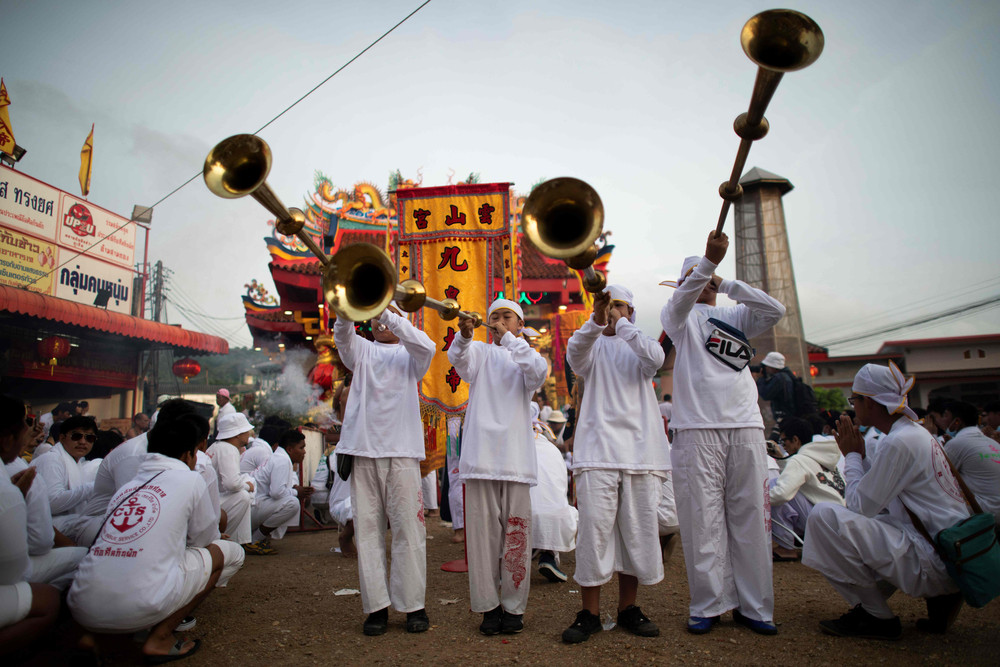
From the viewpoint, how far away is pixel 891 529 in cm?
308

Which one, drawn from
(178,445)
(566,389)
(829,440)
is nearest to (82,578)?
(178,445)

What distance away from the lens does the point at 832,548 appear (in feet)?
10.4

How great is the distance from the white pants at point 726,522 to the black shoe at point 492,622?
1077 millimetres

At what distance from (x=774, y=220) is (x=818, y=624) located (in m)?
12.3

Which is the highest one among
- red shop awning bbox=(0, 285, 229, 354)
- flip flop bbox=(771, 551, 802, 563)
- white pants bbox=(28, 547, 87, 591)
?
red shop awning bbox=(0, 285, 229, 354)

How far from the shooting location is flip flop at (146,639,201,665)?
2.98 metres

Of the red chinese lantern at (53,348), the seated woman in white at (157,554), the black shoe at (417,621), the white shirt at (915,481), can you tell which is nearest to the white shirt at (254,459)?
the seated woman in white at (157,554)

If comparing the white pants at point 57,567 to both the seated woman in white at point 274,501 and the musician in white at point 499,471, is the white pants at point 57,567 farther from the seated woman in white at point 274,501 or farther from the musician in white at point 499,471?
the seated woman in white at point 274,501

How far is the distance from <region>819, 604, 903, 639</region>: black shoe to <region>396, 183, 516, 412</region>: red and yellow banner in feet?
13.7

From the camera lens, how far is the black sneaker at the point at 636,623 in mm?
3189

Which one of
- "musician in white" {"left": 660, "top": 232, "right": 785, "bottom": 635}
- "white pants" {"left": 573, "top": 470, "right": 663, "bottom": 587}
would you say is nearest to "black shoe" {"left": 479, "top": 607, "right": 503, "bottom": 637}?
"white pants" {"left": 573, "top": 470, "right": 663, "bottom": 587}

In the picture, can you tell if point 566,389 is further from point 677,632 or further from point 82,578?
point 82,578

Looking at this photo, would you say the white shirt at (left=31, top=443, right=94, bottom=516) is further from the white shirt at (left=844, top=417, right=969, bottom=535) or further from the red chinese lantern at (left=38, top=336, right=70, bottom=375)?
the red chinese lantern at (left=38, top=336, right=70, bottom=375)

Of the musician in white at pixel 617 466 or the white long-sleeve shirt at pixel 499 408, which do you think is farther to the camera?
the white long-sleeve shirt at pixel 499 408
